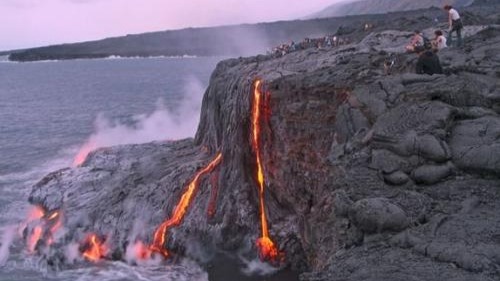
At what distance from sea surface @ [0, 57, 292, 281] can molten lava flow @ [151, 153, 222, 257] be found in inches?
44.0

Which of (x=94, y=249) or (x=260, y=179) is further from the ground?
(x=260, y=179)

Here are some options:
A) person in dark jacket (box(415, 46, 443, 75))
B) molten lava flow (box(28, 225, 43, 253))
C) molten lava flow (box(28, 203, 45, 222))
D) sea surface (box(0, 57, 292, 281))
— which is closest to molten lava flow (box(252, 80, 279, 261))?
sea surface (box(0, 57, 292, 281))

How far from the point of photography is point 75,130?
219 feet

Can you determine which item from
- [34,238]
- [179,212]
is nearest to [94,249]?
[179,212]

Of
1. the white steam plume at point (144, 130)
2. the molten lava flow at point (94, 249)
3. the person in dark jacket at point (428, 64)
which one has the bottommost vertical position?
the molten lava flow at point (94, 249)

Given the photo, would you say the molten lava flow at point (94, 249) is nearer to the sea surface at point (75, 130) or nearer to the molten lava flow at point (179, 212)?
the sea surface at point (75, 130)

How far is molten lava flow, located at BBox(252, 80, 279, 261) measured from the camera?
23.8 metres

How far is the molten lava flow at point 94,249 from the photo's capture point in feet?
88.4

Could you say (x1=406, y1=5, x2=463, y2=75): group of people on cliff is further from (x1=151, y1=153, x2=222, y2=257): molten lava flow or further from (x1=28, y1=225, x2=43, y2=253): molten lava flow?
(x1=28, y1=225, x2=43, y2=253): molten lava flow

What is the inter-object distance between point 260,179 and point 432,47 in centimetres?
820

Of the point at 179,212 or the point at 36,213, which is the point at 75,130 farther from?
the point at 179,212

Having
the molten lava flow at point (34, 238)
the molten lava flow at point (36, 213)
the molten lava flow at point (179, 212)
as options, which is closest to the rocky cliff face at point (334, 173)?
the molten lava flow at point (179, 212)

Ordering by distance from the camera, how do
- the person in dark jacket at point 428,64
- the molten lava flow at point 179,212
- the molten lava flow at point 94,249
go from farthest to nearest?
the molten lava flow at point 94,249 → the molten lava flow at point 179,212 → the person in dark jacket at point 428,64

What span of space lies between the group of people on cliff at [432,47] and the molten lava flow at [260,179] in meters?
6.02
